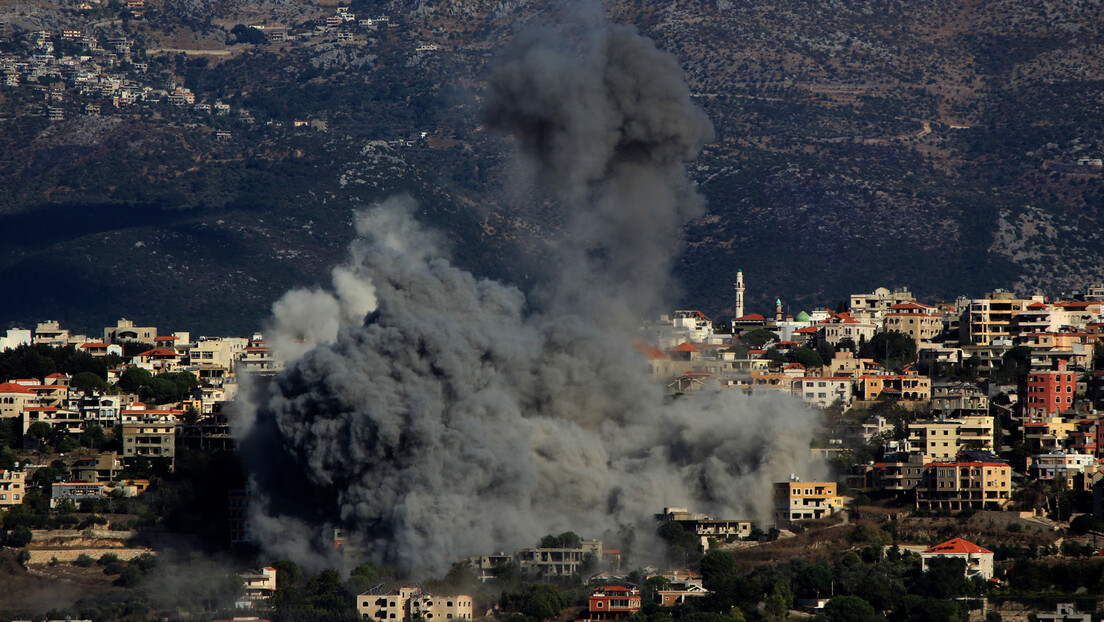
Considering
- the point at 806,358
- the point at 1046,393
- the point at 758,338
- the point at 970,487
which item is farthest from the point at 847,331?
the point at 970,487

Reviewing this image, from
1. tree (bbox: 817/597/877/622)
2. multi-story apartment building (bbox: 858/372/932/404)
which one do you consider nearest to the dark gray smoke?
multi-story apartment building (bbox: 858/372/932/404)

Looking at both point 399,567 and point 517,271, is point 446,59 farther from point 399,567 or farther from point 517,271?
point 399,567

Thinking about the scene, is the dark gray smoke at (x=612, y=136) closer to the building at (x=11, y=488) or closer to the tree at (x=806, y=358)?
the tree at (x=806, y=358)


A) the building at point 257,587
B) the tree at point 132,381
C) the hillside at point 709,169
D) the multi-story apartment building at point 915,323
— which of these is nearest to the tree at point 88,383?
the tree at point 132,381

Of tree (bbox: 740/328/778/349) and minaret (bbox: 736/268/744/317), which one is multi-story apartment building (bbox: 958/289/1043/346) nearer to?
tree (bbox: 740/328/778/349)

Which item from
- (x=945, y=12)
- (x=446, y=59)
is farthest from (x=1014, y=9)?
(x=446, y=59)
